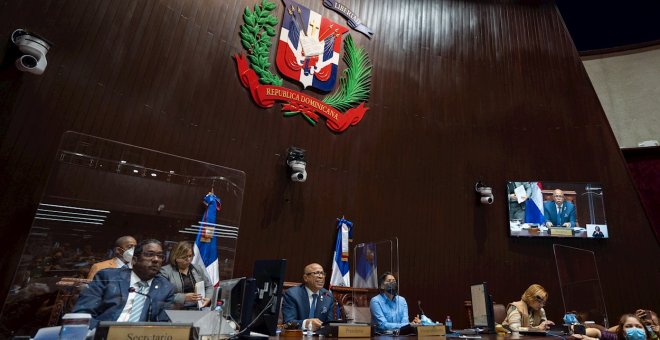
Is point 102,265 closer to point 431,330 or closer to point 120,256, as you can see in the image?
point 120,256

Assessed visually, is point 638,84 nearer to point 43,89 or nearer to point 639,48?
point 639,48

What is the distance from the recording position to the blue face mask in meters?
2.52

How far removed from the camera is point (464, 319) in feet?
17.3

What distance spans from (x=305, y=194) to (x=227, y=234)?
7.05ft

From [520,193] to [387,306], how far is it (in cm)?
344

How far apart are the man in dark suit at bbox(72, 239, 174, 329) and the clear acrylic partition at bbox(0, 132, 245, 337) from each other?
0.43ft

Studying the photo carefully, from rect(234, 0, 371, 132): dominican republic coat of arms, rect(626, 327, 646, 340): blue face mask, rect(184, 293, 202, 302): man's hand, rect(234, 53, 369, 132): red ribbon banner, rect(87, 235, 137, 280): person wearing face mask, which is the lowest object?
rect(626, 327, 646, 340): blue face mask

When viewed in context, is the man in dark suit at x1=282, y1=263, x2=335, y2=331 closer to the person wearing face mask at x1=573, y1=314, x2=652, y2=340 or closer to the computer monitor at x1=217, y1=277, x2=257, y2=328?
the computer monitor at x1=217, y1=277, x2=257, y2=328

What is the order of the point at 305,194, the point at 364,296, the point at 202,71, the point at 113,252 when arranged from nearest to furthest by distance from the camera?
the point at 113,252 < the point at 364,296 < the point at 202,71 < the point at 305,194

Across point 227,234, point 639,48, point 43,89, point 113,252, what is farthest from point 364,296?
point 639,48

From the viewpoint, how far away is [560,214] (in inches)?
222

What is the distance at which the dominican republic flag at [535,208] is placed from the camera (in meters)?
5.66

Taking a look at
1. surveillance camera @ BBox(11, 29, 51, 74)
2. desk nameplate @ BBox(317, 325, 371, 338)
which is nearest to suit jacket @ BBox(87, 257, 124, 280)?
desk nameplate @ BBox(317, 325, 371, 338)

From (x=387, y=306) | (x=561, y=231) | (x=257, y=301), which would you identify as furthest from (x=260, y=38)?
(x=561, y=231)
